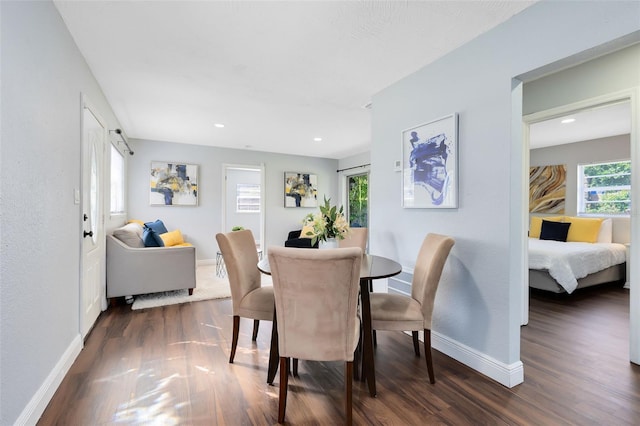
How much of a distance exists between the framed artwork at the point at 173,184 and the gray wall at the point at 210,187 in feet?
0.28

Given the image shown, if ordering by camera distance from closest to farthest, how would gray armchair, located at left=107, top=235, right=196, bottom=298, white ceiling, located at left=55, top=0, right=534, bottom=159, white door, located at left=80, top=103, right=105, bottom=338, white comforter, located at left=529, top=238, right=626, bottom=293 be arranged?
white ceiling, located at left=55, top=0, right=534, bottom=159, white door, located at left=80, top=103, right=105, bottom=338, gray armchair, located at left=107, top=235, right=196, bottom=298, white comforter, located at left=529, top=238, right=626, bottom=293

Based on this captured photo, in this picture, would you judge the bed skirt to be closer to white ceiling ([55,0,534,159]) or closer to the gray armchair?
white ceiling ([55,0,534,159])

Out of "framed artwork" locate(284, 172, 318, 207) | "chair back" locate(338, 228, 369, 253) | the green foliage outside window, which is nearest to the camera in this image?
"chair back" locate(338, 228, 369, 253)

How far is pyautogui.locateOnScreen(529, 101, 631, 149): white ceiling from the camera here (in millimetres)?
3797

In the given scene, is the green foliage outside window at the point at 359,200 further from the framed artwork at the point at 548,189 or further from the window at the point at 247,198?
the framed artwork at the point at 548,189

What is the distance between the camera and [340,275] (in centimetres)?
145

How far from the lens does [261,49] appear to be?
2.30 m

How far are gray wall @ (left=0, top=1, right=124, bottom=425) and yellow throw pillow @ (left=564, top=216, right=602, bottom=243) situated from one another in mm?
6425

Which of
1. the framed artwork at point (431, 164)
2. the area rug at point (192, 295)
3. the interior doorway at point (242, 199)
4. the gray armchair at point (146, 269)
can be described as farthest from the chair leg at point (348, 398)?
the interior doorway at point (242, 199)

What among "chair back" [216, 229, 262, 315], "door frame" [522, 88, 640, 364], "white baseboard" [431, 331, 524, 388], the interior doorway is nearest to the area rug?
"chair back" [216, 229, 262, 315]

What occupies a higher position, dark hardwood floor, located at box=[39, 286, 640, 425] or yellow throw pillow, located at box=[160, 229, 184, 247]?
yellow throw pillow, located at box=[160, 229, 184, 247]

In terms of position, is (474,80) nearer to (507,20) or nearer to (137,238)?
(507,20)

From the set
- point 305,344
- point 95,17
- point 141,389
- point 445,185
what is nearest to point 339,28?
point 445,185

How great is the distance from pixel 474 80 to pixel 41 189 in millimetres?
2829
